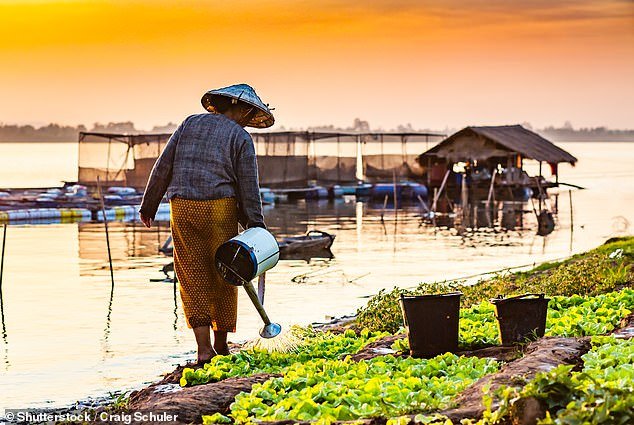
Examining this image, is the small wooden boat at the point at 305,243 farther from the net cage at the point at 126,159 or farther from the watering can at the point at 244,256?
the net cage at the point at 126,159

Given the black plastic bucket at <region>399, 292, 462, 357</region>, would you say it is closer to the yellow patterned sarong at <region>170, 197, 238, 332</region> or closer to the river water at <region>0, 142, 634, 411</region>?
the yellow patterned sarong at <region>170, 197, 238, 332</region>

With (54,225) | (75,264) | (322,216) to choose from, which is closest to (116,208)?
(54,225)

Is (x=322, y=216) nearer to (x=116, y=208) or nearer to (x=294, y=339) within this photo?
(x=116, y=208)

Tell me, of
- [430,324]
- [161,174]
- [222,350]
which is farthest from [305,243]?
[430,324]

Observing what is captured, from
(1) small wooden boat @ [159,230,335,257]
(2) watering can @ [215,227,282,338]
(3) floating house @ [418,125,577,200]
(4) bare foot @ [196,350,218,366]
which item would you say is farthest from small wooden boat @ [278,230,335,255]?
(3) floating house @ [418,125,577,200]

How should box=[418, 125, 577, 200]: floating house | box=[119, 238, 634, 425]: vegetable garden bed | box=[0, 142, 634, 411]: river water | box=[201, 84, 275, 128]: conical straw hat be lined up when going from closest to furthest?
box=[119, 238, 634, 425]: vegetable garden bed, box=[201, 84, 275, 128]: conical straw hat, box=[0, 142, 634, 411]: river water, box=[418, 125, 577, 200]: floating house

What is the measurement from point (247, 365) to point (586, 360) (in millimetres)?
2356

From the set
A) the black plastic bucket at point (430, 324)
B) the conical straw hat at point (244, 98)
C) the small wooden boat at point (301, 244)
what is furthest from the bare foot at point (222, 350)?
the small wooden boat at point (301, 244)

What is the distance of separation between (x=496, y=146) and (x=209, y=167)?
1739 inches

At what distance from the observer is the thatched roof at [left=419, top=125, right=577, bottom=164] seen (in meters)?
49.0

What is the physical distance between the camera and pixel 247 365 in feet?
25.2

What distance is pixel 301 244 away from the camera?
2570 centimetres

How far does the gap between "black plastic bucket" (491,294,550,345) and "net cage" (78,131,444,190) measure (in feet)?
131

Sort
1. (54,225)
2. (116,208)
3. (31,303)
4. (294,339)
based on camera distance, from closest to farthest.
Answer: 1. (294,339)
2. (31,303)
3. (54,225)
4. (116,208)
